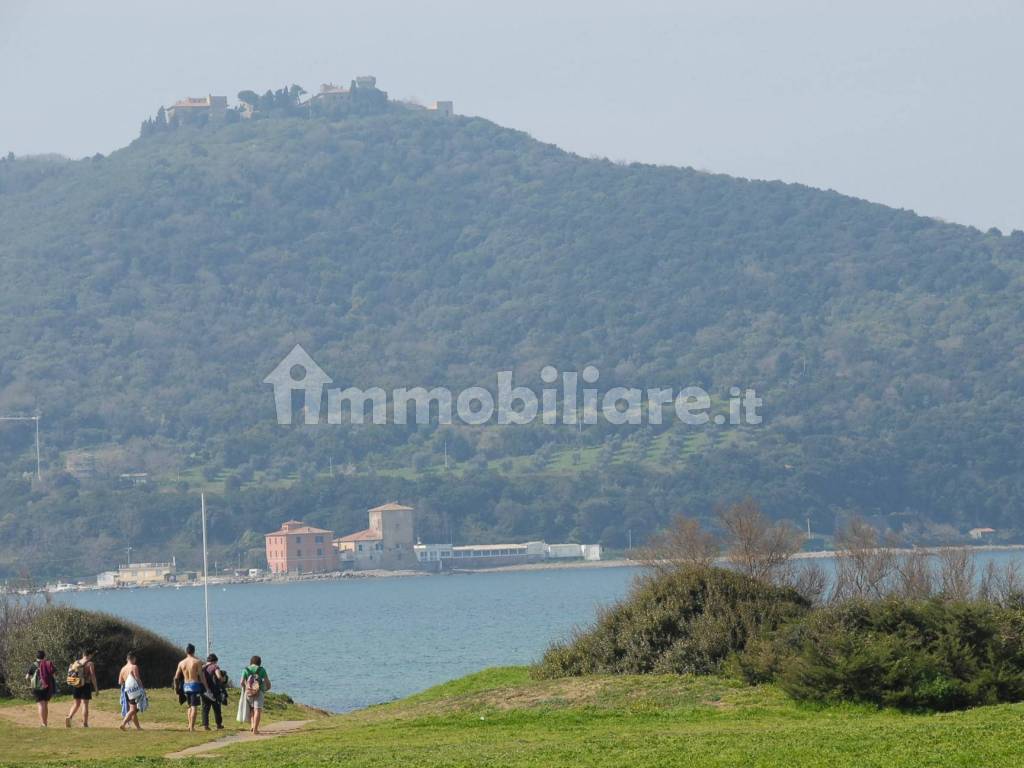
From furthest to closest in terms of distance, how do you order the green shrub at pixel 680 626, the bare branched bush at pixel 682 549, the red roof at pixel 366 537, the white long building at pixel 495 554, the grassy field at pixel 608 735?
the red roof at pixel 366 537, the white long building at pixel 495 554, the bare branched bush at pixel 682 549, the green shrub at pixel 680 626, the grassy field at pixel 608 735

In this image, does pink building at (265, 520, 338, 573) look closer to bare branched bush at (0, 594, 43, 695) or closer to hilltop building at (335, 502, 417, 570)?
hilltop building at (335, 502, 417, 570)

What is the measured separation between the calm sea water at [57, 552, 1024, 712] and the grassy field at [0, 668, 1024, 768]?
20.2ft

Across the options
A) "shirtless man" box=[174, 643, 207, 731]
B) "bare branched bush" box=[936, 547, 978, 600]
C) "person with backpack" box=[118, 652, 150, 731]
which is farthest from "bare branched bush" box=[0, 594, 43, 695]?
"bare branched bush" box=[936, 547, 978, 600]

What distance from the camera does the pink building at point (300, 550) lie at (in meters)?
157

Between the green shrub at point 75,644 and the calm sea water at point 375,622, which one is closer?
the green shrub at point 75,644

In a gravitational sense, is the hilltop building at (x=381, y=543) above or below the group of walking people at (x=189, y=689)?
above

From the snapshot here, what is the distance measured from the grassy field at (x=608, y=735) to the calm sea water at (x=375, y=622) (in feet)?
31.8

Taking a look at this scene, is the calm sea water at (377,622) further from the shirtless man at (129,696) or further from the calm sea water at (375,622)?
the shirtless man at (129,696)

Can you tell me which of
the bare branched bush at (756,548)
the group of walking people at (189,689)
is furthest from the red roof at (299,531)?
the group of walking people at (189,689)

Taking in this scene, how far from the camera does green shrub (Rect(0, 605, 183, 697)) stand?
3067 centimetres

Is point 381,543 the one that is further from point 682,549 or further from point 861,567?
point 861,567

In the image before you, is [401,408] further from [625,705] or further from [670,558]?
[625,705]

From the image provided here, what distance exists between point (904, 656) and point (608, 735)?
182 inches

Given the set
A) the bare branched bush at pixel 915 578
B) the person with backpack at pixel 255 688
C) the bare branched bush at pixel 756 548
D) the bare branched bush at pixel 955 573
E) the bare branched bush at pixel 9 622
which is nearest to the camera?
the person with backpack at pixel 255 688
